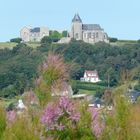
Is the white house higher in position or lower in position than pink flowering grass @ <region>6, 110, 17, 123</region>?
lower

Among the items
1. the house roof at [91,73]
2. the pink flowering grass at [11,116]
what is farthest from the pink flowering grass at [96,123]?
the house roof at [91,73]

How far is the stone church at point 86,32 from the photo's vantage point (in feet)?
444

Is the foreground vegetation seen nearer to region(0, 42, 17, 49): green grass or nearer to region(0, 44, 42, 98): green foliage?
region(0, 44, 42, 98): green foliage

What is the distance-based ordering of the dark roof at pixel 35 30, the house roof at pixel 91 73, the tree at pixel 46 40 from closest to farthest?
1. the house roof at pixel 91 73
2. the tree at pixel 46 40
3. the dark roof at pixel 35 30

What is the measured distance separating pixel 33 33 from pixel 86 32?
11.4m

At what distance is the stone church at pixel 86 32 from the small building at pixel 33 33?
20.0 ft

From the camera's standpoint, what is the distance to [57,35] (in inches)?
5468

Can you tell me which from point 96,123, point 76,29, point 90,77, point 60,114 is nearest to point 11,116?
point 60,114

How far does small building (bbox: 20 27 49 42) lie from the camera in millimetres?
139875

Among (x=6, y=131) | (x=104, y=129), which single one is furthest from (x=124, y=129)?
(x=6, y=131)

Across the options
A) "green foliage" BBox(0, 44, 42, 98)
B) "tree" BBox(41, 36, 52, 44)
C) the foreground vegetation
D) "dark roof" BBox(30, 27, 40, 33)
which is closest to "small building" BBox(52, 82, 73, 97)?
the foreground vegetation

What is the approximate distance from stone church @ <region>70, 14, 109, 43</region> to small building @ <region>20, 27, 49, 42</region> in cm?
609

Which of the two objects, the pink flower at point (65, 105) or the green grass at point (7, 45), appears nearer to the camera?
the pink flower at point (65, 105)

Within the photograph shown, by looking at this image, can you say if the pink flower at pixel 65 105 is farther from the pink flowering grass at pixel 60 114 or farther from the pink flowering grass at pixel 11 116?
the pink flowering grass at pixel 11 116
